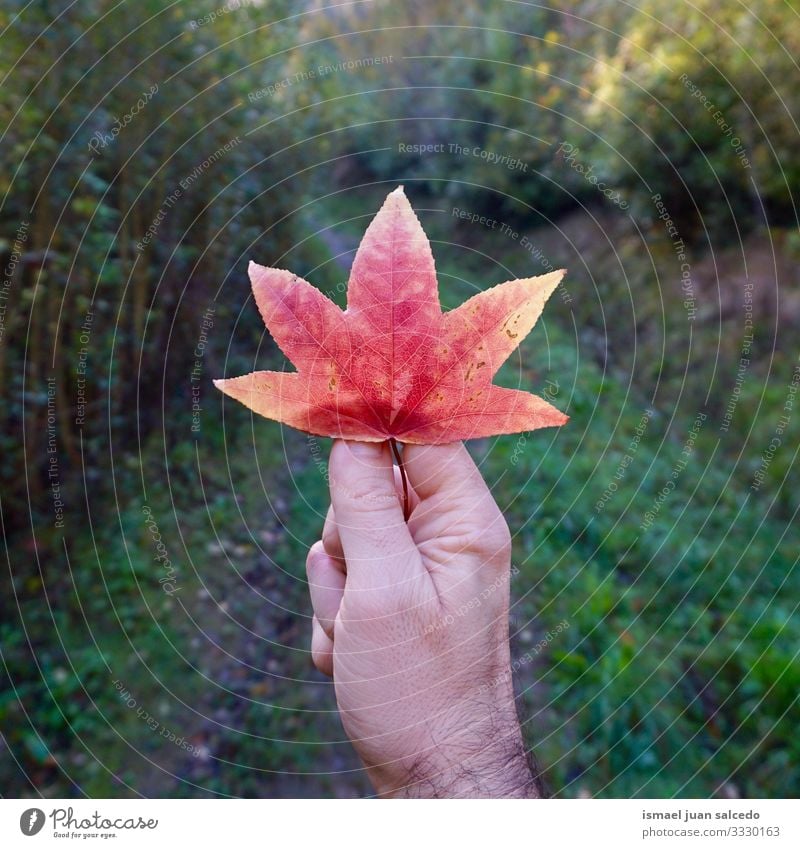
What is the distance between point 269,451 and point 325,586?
240cm

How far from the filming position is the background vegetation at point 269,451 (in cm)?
230

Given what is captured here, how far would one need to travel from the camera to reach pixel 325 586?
122 cm

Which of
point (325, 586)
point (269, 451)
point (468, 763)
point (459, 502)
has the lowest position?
point (468, 763)

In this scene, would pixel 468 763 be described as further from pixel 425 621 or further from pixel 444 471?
pixel 444 471

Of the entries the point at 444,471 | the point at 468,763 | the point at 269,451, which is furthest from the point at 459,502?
the point at 269,451

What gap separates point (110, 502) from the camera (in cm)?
273

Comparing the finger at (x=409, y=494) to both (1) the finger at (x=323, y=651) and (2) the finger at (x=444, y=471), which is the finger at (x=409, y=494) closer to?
(2) the finger at (x=444, y=471)

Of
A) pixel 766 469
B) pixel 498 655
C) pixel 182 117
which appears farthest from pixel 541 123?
pixel 498 655

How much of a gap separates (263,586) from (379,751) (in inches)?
80.9

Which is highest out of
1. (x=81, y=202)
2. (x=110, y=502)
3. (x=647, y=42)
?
(x=647, y=42)

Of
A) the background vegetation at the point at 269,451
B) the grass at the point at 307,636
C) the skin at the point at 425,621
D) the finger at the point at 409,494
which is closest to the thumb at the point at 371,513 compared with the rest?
the skin at the point at 425,621

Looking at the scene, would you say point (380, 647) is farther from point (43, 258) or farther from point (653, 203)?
point (653, 203)

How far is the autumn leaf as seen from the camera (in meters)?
0.88

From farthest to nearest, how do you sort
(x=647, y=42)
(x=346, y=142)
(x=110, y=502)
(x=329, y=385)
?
(x=346, y=142) < (x=647, y=42) < (x=110, y=502) < (x=329, y=385)
